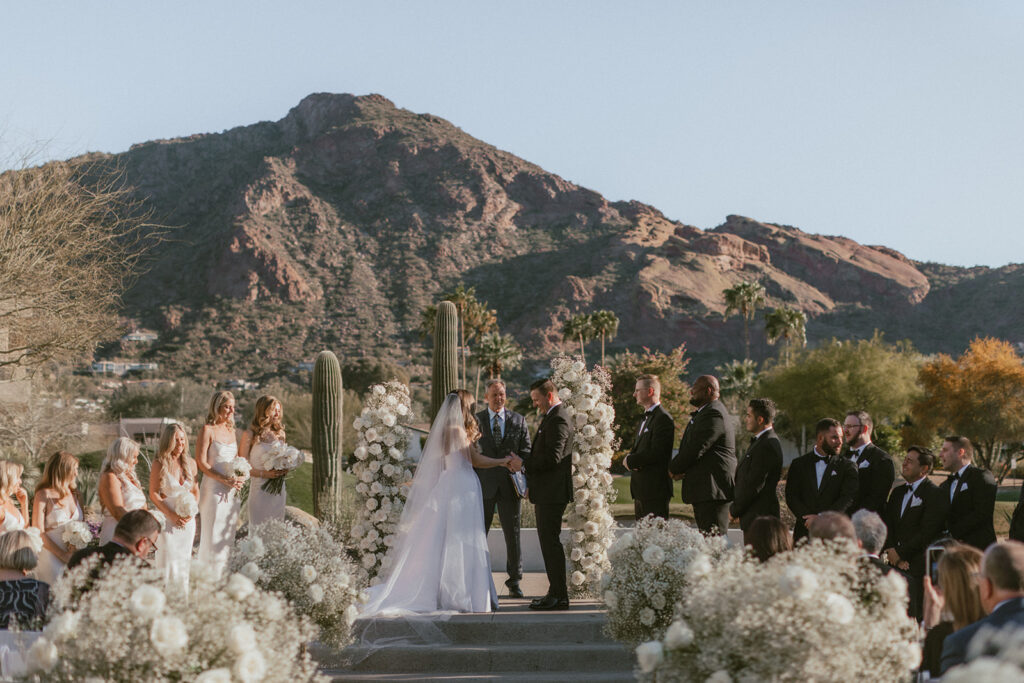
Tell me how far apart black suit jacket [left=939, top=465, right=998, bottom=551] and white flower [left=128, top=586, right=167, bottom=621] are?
6.28 m

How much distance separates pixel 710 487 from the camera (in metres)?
8.23

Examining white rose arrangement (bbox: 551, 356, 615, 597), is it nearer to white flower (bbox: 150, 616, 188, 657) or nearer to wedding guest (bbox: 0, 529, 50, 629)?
wedding guest (bbox: 0, 529, 50, 629)

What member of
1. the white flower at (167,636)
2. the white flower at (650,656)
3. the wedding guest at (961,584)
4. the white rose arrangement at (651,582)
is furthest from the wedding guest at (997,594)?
the white flower at (167,636)

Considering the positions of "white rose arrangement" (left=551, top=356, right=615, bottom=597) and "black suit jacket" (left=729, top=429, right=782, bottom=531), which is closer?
"black suit jacket" (left=729, top=429, right=782, bottom=531)

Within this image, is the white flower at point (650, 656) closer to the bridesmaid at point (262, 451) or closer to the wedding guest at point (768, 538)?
the wedding guest at point (768, 538)

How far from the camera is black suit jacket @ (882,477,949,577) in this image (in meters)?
7.15

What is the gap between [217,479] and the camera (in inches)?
325

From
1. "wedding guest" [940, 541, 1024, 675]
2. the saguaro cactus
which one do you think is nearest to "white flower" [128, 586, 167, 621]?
"wedding guest" [940, 541, 1024, 675]

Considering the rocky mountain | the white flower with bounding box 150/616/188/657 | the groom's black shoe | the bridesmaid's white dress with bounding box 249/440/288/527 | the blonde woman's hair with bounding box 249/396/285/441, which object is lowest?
the groom's black shoe

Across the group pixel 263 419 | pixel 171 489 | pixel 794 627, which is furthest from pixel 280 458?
Answer: pixel 794 627

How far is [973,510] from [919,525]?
0.53m

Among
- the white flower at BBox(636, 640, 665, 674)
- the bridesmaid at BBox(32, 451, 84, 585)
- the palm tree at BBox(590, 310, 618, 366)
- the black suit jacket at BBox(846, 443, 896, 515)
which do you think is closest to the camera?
the white flower at BBox(636, 640, 665, 674)

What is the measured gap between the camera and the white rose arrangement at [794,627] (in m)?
3.58

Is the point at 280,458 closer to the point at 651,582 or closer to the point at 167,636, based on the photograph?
the point at 651,582
